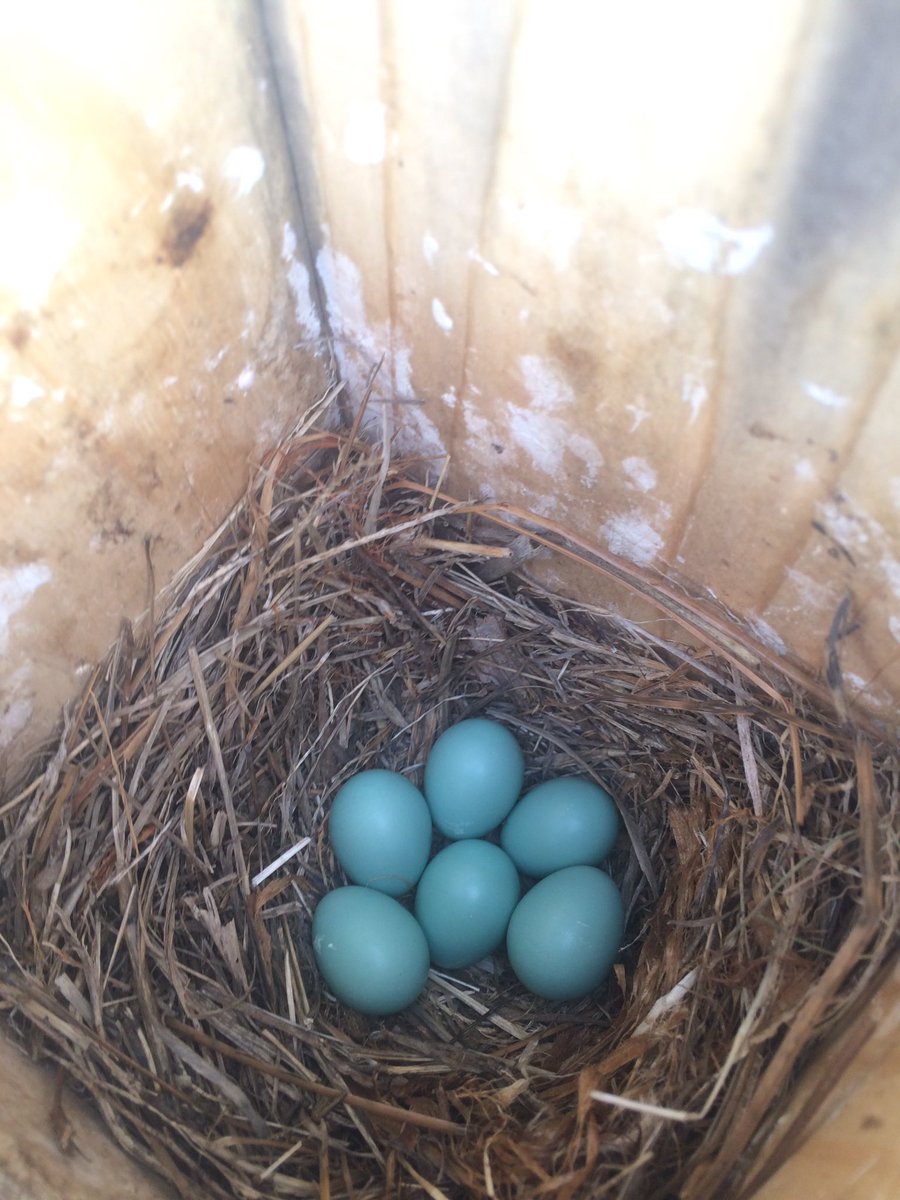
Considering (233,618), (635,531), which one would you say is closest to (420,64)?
(635,531)

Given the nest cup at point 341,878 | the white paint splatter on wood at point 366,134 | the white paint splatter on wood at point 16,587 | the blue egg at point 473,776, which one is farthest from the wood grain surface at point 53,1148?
the white paint splatter on wood at point 366,134

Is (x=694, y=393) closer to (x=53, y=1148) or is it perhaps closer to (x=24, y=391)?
(x=24, y=391)

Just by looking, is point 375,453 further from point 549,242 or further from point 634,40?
point 634,40

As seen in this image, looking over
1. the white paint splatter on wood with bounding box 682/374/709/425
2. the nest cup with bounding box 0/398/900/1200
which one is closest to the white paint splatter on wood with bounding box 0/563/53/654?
the nest cup with bounding box 0/398/900/1200

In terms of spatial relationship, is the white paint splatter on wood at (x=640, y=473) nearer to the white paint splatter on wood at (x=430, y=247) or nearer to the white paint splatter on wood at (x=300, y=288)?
the white paint splatter on wood at (x=430, y=247)

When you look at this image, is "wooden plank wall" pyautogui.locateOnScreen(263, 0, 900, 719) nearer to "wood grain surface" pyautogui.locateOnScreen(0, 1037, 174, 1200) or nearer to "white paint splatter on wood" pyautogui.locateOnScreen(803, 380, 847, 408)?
"white paint splatter on wood" pyautogui.locateOnScreen(803, 380, 847, 408)
